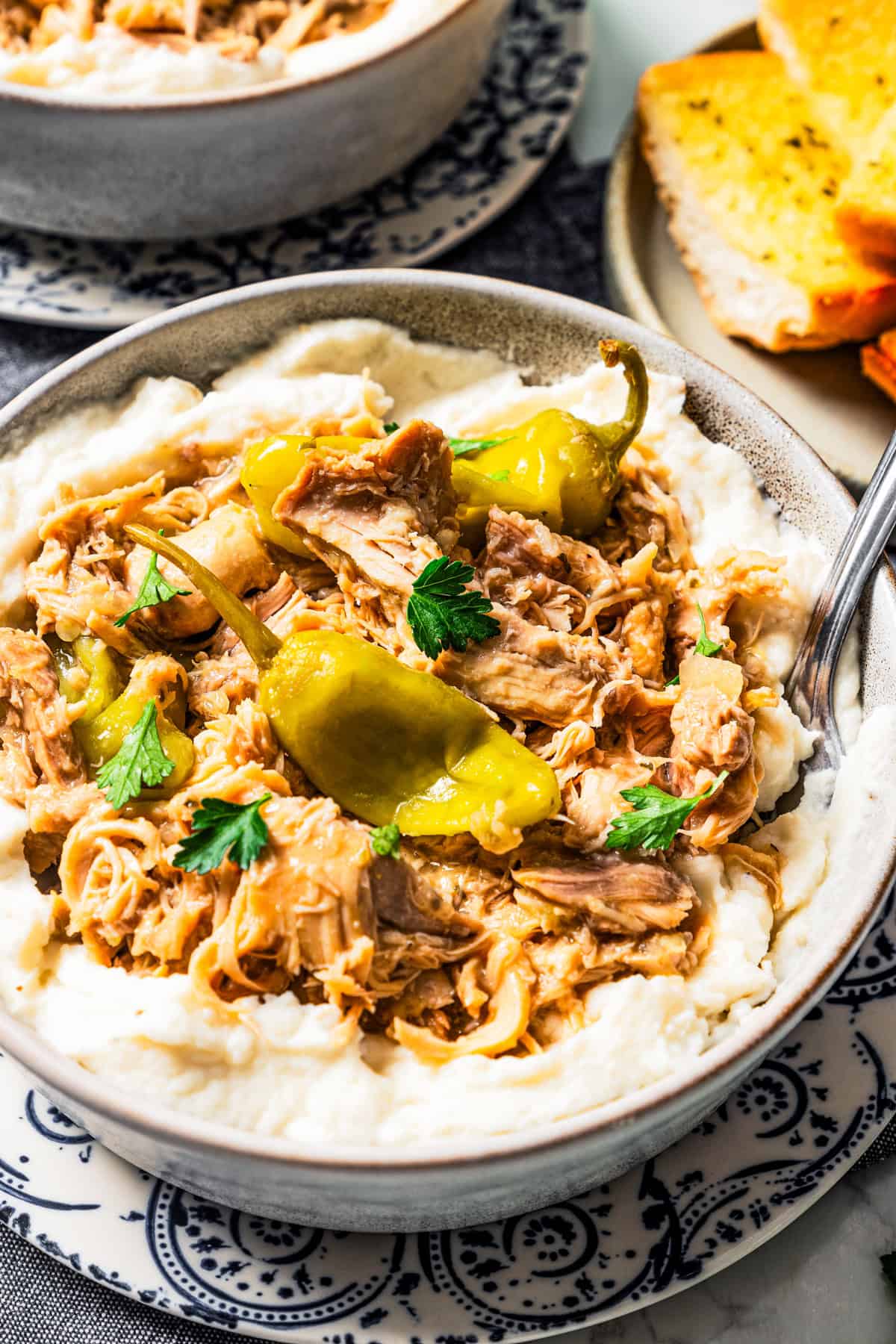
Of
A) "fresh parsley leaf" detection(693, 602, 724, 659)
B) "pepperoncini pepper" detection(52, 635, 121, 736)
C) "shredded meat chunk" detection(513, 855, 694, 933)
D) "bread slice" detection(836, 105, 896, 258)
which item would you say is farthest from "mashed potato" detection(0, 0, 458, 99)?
"shredded meat chunk" detection(513, 855, 694, 933)

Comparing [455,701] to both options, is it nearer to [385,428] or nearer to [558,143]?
[385,428]

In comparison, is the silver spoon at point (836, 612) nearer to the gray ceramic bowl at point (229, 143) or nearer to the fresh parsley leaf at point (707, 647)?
the fresh parsley leaf at point (707, 647)

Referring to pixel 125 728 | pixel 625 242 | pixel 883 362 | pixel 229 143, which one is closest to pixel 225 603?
pixel 125 728

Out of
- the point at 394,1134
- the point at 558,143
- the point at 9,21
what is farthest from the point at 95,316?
the point at 394,1134

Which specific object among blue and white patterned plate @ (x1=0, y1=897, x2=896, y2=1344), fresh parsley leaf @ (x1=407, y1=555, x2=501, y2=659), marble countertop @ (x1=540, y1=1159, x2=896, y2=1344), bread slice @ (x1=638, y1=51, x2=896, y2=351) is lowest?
marble countertop @ (x1=540, y1=1159, x2=896, y2=1344)

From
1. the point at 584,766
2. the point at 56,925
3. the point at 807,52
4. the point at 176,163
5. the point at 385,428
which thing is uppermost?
the point at 807,52

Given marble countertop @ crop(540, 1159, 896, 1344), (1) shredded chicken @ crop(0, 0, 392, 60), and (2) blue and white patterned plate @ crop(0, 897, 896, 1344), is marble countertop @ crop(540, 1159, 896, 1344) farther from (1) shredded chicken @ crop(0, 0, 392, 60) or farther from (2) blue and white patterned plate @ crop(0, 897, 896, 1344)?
(1) shredded chicken @ crop(0, 0, 392, 60)
